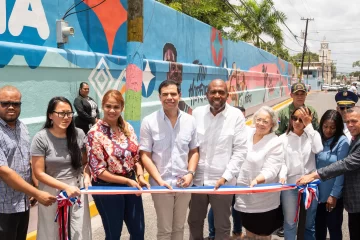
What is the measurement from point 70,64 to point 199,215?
404 centimetres

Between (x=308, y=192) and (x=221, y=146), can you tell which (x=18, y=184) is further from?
(x=308, y=192)

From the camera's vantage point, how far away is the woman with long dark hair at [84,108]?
6684 mm

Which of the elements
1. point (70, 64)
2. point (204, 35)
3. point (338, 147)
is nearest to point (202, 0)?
point (204, 35)

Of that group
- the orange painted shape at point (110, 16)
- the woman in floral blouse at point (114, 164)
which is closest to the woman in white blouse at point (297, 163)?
the woman in floral blouse at point (114, 164)

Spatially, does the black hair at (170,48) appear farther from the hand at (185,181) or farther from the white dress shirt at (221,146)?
the hand at (185,181)

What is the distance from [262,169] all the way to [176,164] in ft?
2.65

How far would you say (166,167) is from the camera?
328 cm

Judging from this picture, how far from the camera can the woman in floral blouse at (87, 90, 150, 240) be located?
307 centimetres

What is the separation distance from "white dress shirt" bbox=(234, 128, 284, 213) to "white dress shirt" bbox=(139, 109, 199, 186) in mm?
613

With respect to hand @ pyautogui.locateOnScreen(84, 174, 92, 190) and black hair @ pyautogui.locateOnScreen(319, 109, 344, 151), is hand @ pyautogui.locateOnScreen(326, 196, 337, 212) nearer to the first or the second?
black hair @ pyautogui.locateOnScreen(319, 109, 344, 151)

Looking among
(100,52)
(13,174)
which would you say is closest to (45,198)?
(13,174)

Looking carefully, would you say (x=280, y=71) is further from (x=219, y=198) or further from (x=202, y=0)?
(x=219, y=198)

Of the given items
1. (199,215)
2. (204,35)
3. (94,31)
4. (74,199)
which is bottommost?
(199,215)

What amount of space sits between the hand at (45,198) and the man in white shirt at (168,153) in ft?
2.64
